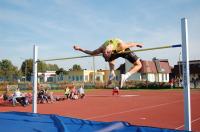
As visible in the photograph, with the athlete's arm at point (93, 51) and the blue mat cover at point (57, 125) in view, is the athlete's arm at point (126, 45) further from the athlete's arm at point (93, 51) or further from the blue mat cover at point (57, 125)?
the blue mat cover at point (57, 125)

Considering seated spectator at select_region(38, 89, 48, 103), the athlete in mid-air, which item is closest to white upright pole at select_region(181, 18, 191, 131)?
the athlete in mid-air

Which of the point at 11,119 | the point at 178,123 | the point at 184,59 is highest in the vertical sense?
the point at 184,59

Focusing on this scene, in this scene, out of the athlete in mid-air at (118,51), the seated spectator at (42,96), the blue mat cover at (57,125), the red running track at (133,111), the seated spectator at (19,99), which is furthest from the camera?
the seated spectator at (42,96)

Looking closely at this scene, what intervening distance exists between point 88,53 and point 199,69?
43364 millimetres

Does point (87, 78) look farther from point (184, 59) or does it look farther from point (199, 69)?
point (184, 59)

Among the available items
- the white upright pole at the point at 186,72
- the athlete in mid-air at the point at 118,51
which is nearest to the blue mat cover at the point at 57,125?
the white upright pole at the point at 186,72

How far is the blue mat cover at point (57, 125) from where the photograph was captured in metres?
4.40

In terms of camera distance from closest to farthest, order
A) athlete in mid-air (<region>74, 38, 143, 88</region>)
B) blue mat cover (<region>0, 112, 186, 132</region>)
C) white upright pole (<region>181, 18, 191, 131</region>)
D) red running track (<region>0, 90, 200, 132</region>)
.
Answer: blue mat cover (<region>0, 112, 186, 132</region>) → white upright pole (<region>181, 18, 191, 131</region>) → athlete in mid-air (<region>74, 38, 143, 88</region>) → red running track (<region>0, 90, 200, 132</region>)

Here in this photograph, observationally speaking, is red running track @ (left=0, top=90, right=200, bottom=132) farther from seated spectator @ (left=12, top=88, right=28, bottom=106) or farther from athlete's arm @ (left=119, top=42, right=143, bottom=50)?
athlete's arm @ (left=119, top=42, right=143, bottom=50)

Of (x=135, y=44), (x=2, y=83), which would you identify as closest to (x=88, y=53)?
(x=135, y=44)

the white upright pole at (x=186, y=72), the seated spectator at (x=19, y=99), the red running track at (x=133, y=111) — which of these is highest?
the white upright pole at (x=186, y=72)

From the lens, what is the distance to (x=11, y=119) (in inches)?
193

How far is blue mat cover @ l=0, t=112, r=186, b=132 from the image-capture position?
173 inches

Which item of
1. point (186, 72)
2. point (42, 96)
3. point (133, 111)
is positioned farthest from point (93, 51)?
point (42, 96)
